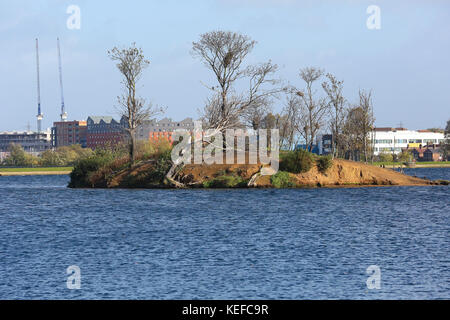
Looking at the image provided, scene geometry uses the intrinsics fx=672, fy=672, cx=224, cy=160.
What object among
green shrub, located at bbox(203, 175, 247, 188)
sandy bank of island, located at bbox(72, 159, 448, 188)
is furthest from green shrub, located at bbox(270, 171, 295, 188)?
green shrub, located at bbox(203, 175, 247, 188)

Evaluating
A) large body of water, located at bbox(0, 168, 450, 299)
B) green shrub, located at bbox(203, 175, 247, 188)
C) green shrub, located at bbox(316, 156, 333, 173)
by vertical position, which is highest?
green shrub, located at bbox(316, 156, 333, 173)

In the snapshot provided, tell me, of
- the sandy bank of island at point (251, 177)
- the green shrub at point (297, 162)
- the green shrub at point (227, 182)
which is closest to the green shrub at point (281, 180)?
the sandy bank of island at point (251, 177)

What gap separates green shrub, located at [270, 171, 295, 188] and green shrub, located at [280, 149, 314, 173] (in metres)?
1.07

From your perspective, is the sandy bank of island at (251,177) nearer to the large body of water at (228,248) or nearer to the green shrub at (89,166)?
the green shrub at (89,166)

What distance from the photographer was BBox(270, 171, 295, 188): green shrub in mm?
68625

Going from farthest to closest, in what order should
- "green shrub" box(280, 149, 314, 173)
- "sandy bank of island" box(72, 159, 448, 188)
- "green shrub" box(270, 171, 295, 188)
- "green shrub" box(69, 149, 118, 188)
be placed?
"green shrub" box(69, 149, 118, 188) < "green shrub" box(280, 149, 314, 173) < "sandy bank of island" box(72, 159, 448, 188) < "green shrub" box(270, 171, 295, 188)

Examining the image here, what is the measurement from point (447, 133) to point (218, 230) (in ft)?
541

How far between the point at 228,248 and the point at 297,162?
130 feet

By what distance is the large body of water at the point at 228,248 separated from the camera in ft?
72.8

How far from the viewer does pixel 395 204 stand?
176 ft

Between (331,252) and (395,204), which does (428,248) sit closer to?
(331,252)

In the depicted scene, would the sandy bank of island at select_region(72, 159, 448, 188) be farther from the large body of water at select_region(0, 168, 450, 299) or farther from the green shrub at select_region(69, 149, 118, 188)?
the large body of water at select_region(0, 168, 450, 299)
